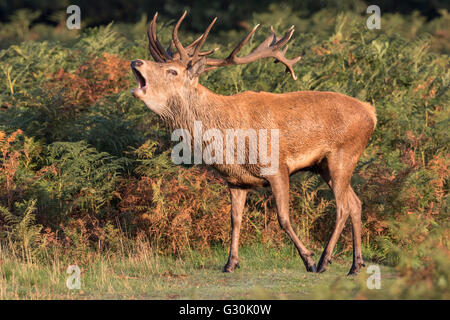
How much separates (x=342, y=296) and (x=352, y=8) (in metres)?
20.3

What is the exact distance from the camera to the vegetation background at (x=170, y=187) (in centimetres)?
885

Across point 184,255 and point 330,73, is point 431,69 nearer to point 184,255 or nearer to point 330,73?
point 330,73

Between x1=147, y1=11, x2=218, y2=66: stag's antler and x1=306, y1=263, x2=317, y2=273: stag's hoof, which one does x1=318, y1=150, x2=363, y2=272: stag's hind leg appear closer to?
x1=306, y1=263, x2=317, y2=273: stag's hoof

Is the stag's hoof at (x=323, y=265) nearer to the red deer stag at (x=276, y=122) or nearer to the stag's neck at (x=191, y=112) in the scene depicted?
the red deer stag at (x=276, y=122)

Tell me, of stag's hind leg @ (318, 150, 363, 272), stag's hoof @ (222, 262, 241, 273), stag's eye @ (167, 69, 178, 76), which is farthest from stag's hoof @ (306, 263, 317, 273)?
stag's eye @ (167, 69, 178, 76)

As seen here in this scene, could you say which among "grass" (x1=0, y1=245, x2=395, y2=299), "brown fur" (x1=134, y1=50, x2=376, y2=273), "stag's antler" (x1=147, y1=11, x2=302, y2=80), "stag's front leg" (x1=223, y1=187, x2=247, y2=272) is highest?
"stag's antler" (x1=147, y1=11, x2=302, y2=80)

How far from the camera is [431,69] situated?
13.8 metres

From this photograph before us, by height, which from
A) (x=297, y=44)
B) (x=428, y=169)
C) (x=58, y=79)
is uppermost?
(x=297, y=44)

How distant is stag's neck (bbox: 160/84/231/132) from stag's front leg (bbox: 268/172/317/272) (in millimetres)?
910

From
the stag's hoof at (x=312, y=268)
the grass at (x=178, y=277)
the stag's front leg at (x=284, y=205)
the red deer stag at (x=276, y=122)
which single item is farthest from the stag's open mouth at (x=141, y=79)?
the stag's hoof at (x=312, y=268)

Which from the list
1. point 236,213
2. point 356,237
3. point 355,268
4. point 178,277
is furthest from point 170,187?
point 355,268

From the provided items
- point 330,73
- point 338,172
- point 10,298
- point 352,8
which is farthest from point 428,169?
point 352,8

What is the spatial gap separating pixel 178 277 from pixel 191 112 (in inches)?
77.7

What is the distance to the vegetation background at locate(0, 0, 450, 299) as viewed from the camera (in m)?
8.85
